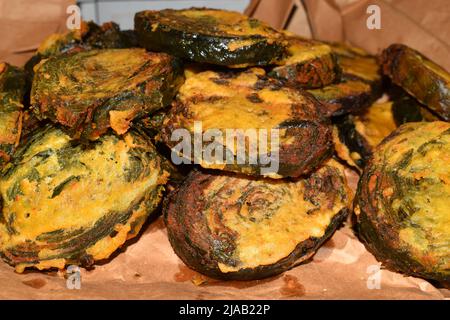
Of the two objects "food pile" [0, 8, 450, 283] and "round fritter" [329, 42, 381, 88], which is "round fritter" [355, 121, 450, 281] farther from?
"round fritter" [329, 42, 381, 88]

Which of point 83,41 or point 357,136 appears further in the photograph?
point 83,41

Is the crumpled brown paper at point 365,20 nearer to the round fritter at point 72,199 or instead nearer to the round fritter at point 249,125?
the round fritter at point 249,125

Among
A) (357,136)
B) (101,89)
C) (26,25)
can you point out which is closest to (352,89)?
(357,136)

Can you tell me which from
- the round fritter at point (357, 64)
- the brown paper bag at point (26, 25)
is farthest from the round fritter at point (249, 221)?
the brown paper bag at point (26, 25)

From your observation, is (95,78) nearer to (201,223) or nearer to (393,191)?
(201,223)

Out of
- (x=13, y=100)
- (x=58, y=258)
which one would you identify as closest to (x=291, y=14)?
(x=13, y=100)

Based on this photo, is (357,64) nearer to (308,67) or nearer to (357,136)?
(357,136)
